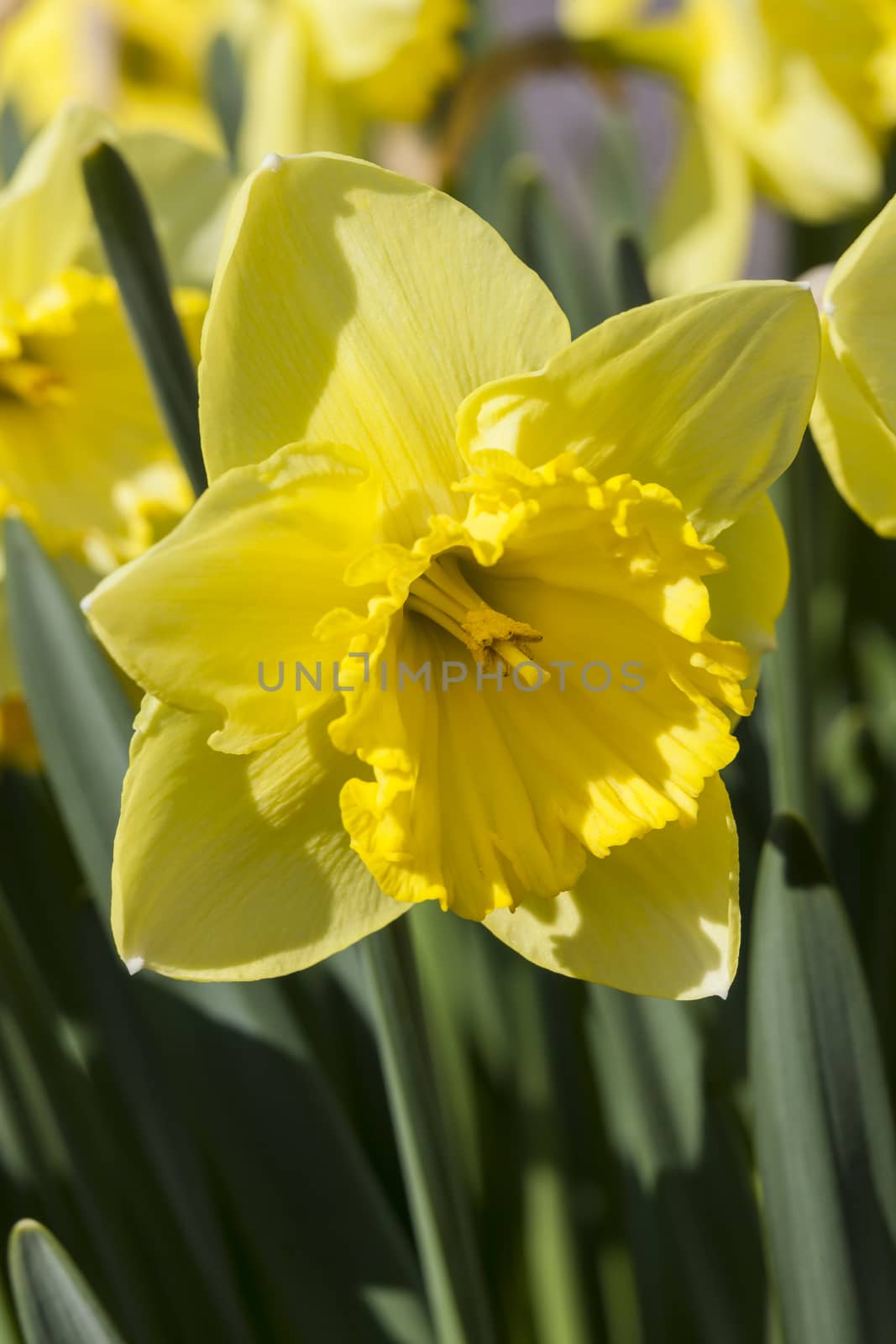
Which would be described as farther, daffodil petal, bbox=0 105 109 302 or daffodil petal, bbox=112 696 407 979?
daffodil petal, bbox=0 105 109 302

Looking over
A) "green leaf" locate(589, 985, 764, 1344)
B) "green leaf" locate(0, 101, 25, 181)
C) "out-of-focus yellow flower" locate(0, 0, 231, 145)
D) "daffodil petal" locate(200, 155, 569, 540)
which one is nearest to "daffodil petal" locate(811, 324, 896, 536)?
"daffodil petal" locate(200, 155, 569, 540)

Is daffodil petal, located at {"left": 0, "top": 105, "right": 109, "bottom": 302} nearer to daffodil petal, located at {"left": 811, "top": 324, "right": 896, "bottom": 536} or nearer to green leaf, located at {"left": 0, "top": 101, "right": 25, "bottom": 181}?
green leaf, located at {"left": 0, "top": 101, "right": 25, "bottom": 181}

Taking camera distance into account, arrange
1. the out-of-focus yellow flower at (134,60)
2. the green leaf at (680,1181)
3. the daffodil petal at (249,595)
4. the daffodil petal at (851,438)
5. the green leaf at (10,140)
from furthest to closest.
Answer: the out-of-focus yellow flower at (134,60) → the green leaf at (10,140) → the green leaf at (680,1181) → the daffodil petal at (851,438) → the daffodil petal at (249,595)

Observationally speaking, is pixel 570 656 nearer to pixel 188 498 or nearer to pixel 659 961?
pixel 659 961

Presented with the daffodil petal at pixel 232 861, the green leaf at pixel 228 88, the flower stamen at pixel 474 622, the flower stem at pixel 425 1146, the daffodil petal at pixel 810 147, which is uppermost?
the green leaf at pixel 228 88

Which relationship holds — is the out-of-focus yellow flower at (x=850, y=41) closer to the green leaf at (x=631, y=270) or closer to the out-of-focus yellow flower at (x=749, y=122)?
the out-of-focus yellow flower at (x=749, y=122)

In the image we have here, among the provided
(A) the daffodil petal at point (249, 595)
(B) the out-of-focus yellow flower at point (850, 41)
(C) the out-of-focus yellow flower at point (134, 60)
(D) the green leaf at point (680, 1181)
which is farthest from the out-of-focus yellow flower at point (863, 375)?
(C) the out-of-focus yellow flower at point (134, 60)

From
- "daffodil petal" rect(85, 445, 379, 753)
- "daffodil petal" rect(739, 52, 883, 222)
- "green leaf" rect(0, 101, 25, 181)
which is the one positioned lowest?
"daffodil petal" rect(85, 445, 379, 753)

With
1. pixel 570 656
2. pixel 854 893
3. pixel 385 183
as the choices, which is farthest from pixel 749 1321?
pixel 385 183

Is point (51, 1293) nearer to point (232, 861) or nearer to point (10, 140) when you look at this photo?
point (232, 861)
